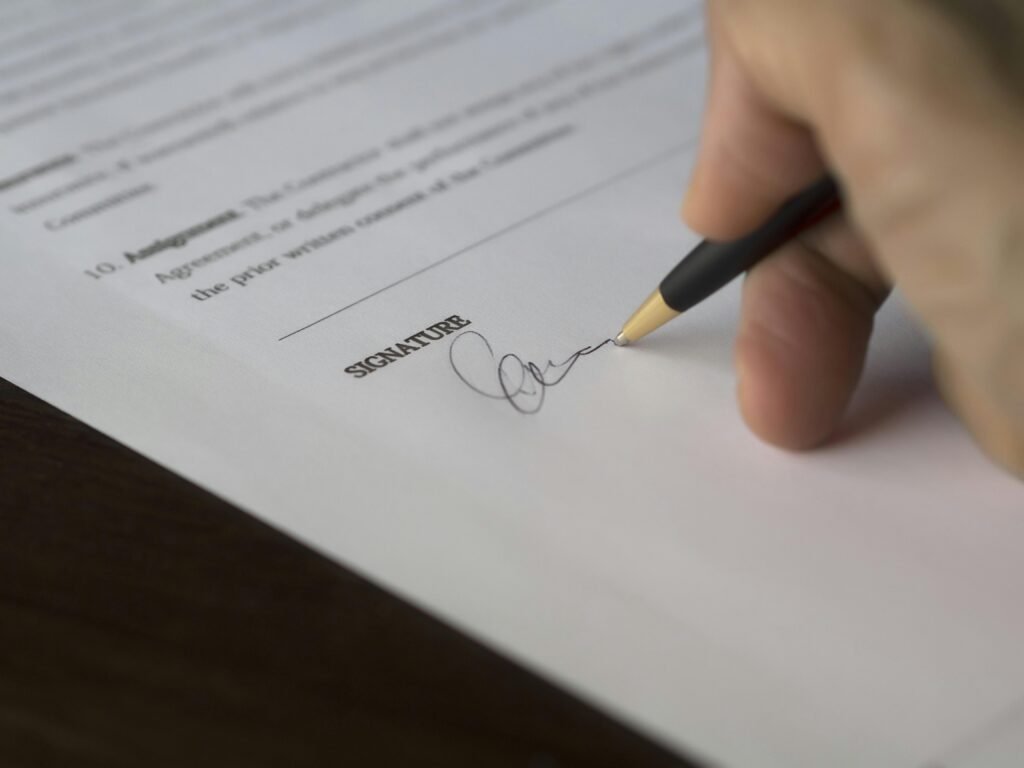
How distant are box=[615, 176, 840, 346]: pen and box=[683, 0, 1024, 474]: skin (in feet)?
0.07

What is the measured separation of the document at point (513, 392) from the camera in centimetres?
31

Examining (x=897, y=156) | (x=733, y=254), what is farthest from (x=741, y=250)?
(x=897, y=156)

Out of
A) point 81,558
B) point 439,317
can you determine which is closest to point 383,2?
point 439,317

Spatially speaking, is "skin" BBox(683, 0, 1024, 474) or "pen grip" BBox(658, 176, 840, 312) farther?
"pen grip" BBox(658, 176, 840, 312)

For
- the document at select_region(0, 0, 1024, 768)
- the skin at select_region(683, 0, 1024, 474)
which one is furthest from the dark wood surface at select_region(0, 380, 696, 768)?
the skin at select_region(683, 0, 1024, 474)

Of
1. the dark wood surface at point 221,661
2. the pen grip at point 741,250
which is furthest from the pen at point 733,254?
the dark wood surface at point 221,661

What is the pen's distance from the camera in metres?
0.38

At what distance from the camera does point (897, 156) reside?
0.93 feet

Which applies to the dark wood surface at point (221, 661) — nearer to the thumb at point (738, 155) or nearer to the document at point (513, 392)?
the document at point (513, 392)

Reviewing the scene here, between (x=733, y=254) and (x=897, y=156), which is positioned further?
(x=733, y=254)

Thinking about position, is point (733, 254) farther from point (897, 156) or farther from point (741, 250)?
point (897, 156)

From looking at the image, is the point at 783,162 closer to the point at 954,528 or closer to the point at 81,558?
the point at 954,528
